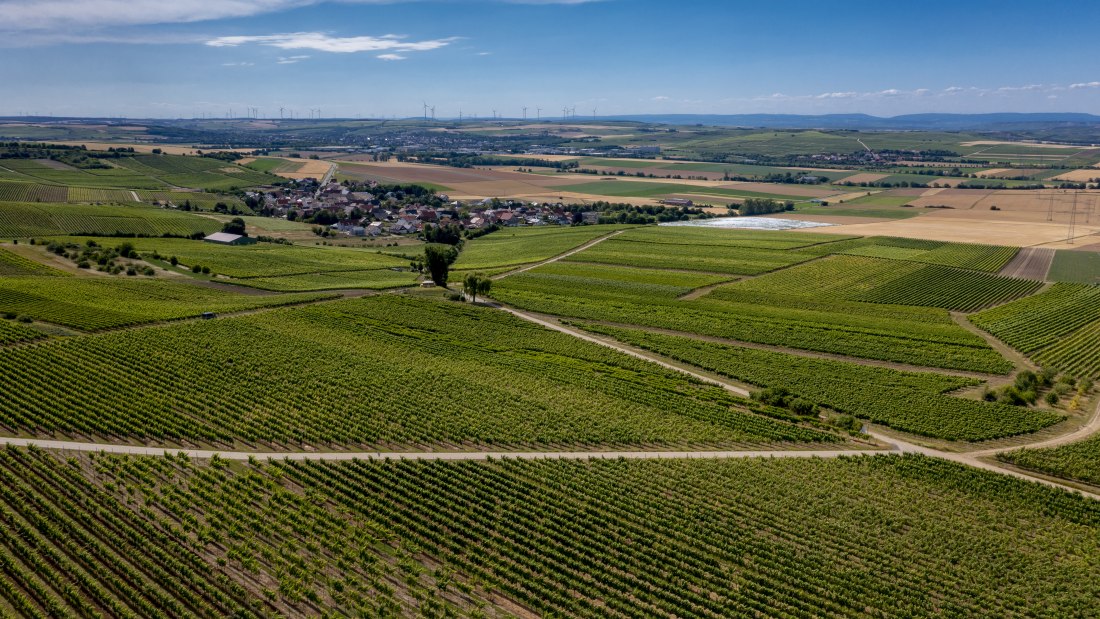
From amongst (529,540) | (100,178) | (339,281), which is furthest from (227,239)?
(529,540)

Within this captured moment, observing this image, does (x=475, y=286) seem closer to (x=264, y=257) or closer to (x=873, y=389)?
(x=264, y=257)

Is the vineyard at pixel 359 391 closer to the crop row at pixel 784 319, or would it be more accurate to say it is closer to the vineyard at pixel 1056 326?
the crop row at pixel 784 319

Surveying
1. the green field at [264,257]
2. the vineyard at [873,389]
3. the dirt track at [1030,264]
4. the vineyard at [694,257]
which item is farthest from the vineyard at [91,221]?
the dirt track at [1030,264]

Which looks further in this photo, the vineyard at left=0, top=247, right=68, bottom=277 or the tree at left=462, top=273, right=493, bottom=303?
the vineyard at left=0, top=247, right=68, bottom=277

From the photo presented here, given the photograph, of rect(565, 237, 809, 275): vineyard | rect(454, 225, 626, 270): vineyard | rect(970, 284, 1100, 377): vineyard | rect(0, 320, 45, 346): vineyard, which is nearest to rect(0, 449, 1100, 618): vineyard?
rect(0, 320, 45, 346): vineyard

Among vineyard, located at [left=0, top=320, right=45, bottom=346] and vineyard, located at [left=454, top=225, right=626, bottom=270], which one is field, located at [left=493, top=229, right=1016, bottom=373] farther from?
vineyard, located at [left=0, top=320, right=45, bottom=346]

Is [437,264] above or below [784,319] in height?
above
